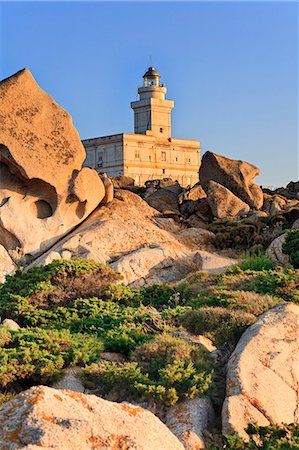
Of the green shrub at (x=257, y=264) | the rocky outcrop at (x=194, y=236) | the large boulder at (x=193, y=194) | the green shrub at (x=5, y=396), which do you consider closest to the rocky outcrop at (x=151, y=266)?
the green shrub at (x=257, y=264)

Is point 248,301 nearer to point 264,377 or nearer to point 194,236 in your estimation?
point 264,377

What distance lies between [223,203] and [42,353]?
1478 cm

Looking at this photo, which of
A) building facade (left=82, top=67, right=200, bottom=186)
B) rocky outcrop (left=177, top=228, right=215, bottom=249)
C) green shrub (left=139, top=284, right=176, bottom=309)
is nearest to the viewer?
green shrub (left=139, top=284, right=176, bottom=309)

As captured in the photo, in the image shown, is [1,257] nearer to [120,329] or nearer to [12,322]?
[12,322]

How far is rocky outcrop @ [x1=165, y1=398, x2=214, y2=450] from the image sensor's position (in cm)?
665

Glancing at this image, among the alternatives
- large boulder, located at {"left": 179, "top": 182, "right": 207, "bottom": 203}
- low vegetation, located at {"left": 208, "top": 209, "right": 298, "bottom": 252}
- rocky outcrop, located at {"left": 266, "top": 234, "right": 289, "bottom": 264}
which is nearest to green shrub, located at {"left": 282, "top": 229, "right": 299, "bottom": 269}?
rocky outcrop, located at {"left": 266, "top": 234, "right": 289, "bottom": 264}

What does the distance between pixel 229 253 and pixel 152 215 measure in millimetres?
3077

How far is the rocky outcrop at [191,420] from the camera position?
21.8 feet

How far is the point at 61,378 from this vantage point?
795 cm

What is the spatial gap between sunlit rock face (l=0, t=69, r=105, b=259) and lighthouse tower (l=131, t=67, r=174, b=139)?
54.7m

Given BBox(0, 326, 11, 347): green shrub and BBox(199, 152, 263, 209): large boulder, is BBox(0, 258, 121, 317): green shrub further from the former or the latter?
BBox(199, 152, 263, 209): large boulder

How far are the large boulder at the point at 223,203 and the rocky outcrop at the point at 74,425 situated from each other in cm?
1720

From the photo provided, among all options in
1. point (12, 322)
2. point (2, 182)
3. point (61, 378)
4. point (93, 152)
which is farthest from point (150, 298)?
point (93, 152)

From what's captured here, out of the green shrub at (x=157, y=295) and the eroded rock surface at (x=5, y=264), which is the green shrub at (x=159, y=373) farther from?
the eroded rock surface at (x=5, y=264)
